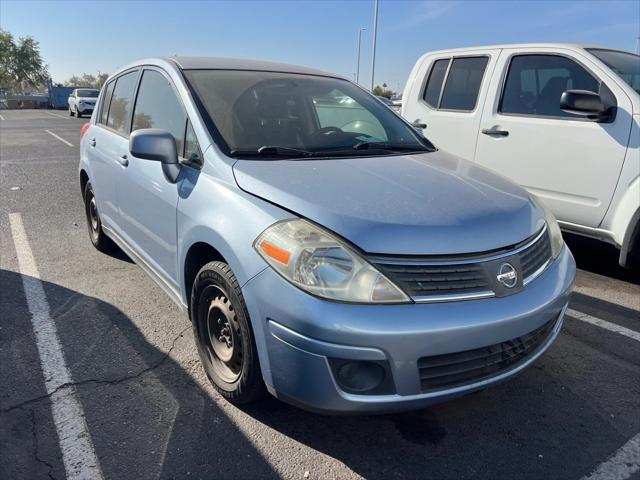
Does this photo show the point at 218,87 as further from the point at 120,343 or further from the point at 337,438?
the point at 337,438

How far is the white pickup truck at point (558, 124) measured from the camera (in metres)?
4.08

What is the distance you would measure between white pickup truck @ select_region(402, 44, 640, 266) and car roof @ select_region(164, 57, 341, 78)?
1.99m

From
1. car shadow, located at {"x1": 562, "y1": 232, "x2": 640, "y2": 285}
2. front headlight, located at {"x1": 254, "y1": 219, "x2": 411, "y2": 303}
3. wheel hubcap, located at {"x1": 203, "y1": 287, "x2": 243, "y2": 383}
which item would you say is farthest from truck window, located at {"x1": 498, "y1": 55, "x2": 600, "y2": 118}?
wheel hubcap, located at {"x1": 203, "y1": 287, "x2": 243, "y2": 383}

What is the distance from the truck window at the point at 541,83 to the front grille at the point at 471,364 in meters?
3.02

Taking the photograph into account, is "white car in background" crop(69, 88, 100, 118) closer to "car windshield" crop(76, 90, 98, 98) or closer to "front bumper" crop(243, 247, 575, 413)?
→ "car windshield" crop(76, 90, 98, 98)

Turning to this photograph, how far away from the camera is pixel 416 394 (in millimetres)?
2045

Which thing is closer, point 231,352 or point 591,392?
point 231,352

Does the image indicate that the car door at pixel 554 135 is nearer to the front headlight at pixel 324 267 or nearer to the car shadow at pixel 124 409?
the front headlight at pixel 324 267

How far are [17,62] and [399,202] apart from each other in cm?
8203

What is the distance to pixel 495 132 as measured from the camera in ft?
16.3

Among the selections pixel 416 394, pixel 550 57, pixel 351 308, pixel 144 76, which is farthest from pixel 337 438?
pixel 550 57

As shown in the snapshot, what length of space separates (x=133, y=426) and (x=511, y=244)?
1.95 metres

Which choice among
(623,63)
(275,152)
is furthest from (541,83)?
(275,152)

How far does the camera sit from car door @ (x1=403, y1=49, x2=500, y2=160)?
522 centimetres
